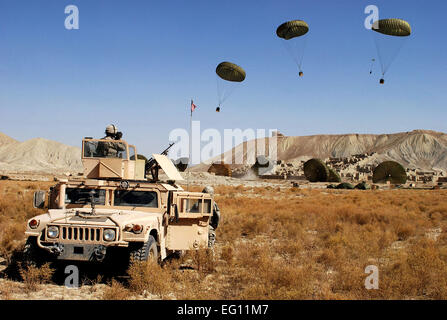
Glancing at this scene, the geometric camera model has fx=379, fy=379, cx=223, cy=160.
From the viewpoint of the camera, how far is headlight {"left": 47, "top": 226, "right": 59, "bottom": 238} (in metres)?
6.09

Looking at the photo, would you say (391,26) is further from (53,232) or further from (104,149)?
(53,232)

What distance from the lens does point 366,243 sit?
10.8 m

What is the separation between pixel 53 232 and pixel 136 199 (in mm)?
1809

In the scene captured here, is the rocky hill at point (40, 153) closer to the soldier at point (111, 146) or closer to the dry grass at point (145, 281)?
the soldier at point (111, 146)

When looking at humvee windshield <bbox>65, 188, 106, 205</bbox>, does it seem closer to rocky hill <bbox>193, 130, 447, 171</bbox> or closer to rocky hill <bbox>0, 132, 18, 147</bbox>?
rocky hill <bbox>193, 130, 447, 171</bbox>

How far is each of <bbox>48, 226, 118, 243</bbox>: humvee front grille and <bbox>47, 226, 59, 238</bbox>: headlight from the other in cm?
7

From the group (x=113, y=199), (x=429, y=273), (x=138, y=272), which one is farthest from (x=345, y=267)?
(x=113, y=199)

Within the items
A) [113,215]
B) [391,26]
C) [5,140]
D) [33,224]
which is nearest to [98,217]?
[113,215]

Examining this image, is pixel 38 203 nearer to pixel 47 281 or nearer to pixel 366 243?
pixel 47 281

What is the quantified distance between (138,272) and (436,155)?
13007 cm

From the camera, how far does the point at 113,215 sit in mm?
6527

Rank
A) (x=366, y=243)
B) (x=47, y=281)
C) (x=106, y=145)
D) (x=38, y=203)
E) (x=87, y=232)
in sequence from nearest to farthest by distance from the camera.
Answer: (x=87, y=232)
(x=47, y=281)
(x=38, y=203)
(x=106, y=145)
(x=366, y=243)

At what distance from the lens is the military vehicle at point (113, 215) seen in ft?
19.8

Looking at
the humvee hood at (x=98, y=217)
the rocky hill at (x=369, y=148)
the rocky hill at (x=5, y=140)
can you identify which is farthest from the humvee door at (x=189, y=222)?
the rocky hill at (x=5, y=140)
